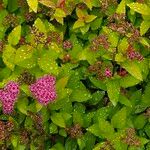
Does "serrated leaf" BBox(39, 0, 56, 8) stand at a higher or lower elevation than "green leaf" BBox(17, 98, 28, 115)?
higher

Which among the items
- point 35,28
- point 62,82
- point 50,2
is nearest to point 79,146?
point 62,82

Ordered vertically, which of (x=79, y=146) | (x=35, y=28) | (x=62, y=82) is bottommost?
(x=79, y=146)

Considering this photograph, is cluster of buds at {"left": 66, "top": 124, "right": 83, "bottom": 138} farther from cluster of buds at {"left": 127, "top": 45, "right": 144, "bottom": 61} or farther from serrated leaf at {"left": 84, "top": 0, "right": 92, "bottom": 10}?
serrated leaf at {"left": 84, "top": 0, "right": 92, "bottom": 10}

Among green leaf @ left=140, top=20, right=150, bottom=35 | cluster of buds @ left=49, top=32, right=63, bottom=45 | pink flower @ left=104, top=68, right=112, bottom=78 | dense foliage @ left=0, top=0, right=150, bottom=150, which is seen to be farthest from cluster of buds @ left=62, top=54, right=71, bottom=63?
green leaf @ left=140, top=20, right=150, bottom=35

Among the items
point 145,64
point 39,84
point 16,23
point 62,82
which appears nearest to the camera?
point 39,84

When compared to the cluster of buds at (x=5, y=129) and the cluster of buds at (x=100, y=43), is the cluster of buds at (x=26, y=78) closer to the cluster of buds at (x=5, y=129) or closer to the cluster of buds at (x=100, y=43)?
the cluster of buds at (x=5, y=129)

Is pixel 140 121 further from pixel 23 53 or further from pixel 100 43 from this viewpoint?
pixel 23 53

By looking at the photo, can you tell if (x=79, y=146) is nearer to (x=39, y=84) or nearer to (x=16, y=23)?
(x=39, y=84)

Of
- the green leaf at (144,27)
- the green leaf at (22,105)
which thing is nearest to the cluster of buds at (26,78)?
the green leaf at (22,105)
